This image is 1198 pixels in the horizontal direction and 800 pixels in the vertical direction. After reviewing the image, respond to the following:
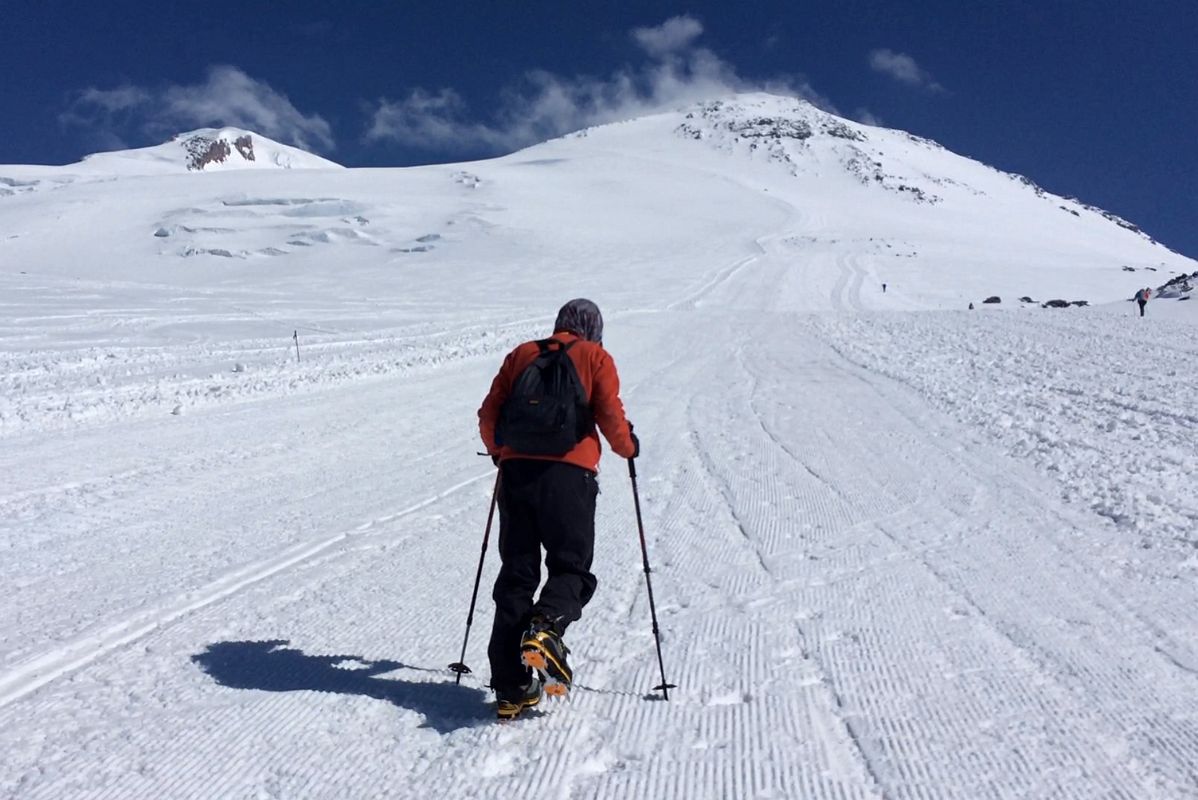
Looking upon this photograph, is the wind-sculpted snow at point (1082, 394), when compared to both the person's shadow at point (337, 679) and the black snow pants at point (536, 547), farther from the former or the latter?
the person's shadow at point (337, 679)

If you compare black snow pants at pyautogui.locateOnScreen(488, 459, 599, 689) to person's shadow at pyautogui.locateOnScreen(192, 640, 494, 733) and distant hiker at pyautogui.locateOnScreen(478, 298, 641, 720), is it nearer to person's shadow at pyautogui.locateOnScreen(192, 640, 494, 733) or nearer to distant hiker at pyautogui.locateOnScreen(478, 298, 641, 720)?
distant hiker at pyautogui.locateOnScreen(478, 298, 641, 720)

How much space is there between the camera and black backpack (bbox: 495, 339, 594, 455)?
3.23 metres

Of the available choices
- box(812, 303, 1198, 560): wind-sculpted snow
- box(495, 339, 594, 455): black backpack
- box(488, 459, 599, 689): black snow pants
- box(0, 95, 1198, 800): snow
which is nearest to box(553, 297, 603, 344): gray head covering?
box(495, 339, 594, 455): black backpack

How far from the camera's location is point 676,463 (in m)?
8.45

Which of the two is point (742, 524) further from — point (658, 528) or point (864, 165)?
point (864, 165)

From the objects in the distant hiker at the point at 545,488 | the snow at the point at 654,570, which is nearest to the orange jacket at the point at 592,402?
the distant hiker at the point at 545,488

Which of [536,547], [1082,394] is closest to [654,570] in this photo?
[536,547]

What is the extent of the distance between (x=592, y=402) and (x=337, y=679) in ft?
5.81

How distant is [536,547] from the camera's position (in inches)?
135

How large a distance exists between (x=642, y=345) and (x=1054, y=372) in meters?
8.89

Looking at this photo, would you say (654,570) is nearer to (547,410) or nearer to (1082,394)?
(547,410)

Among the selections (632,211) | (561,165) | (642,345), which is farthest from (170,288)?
(561,165)

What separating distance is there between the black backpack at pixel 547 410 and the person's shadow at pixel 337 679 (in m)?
1.16

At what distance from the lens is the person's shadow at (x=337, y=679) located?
11.4 ft
